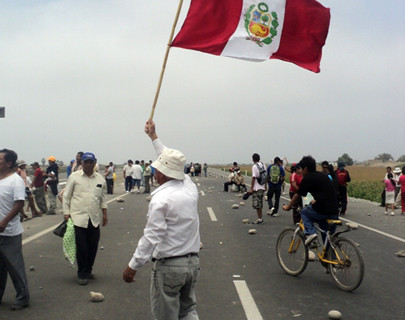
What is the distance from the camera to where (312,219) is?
265 inches

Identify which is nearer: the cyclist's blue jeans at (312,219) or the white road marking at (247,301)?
the white road marking at (247,301)

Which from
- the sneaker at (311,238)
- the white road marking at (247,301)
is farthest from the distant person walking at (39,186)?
the sneaker at (311,238)

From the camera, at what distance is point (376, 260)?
8.04 metres

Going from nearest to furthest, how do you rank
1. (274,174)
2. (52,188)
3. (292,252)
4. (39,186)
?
(292,252)
(274,174)
(39,186)
(52,188)

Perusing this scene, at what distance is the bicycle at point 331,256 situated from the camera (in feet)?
19.8

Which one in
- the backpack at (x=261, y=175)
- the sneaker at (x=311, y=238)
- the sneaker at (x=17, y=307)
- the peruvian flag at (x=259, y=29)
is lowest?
the sneaker at (x=17, y=307)

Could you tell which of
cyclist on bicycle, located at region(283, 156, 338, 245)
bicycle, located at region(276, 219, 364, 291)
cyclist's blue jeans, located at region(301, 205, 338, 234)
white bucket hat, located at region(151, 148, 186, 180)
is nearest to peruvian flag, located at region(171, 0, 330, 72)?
cyclist on bicycle, located at region(283, 156, 338, 245)

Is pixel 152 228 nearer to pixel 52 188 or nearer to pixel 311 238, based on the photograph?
pixel 311 238

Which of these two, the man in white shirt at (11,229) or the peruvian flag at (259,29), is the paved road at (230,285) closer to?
the man in white shirt at (11,229)

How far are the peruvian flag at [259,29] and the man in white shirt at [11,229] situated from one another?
3.15 meters

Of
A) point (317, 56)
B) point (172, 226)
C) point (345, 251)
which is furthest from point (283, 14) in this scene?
point (172, 226)

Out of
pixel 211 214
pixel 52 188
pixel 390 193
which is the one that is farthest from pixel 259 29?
pixel 390 193

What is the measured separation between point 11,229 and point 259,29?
492 cm

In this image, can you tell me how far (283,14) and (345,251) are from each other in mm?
4021
